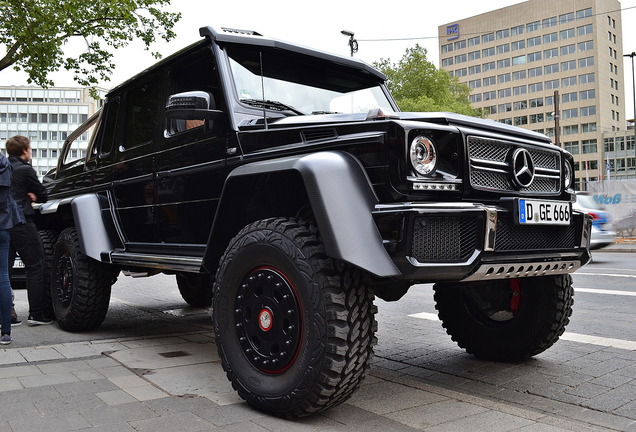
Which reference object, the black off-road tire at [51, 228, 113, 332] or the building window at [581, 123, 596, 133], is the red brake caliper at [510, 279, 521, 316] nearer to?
the black off-road tire at [51, 228, 113, 332]

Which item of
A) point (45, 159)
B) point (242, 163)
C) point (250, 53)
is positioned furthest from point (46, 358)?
point (45, 159)

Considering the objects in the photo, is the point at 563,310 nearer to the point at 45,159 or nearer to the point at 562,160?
the point at 562,160

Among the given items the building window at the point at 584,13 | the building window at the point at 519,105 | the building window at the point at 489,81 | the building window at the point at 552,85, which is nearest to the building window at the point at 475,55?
the building window at the point at 489,81

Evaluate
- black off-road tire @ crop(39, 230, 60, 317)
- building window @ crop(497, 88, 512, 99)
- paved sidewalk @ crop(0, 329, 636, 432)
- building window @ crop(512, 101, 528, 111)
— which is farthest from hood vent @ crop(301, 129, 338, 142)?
building window @ crop(497, 88, 512, 99)

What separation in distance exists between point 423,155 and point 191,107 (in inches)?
60.2

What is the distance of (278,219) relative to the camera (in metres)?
3.14


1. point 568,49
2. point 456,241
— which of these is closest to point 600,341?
point 456,241

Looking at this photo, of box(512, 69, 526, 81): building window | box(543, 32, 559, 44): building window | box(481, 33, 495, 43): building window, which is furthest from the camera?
box(481, 33, 495, 43): building window

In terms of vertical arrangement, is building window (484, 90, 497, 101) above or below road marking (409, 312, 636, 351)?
above

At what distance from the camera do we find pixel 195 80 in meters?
4.23

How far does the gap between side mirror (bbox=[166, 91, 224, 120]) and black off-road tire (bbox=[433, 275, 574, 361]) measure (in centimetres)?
193

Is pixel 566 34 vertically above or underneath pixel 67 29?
above

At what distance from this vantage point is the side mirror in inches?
140

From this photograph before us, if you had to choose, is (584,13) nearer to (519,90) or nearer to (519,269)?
(519,90)
